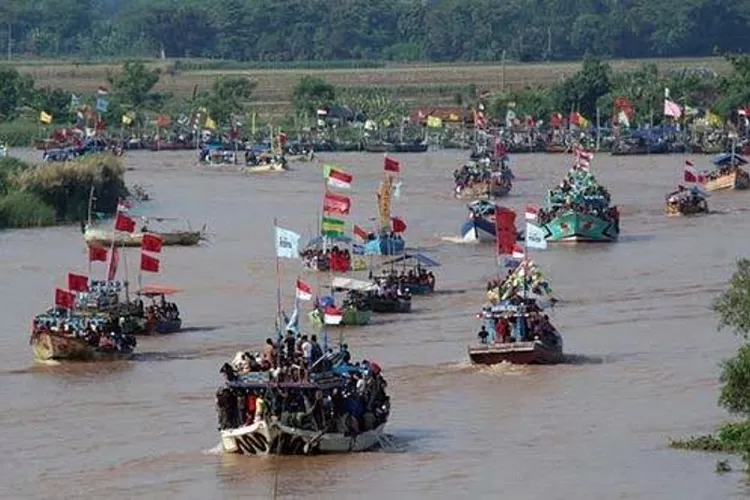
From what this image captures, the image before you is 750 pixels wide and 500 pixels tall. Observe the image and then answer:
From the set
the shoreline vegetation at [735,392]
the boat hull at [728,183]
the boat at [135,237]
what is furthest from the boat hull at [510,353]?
the boat hull at [728,183]

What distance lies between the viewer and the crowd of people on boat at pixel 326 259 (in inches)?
2266

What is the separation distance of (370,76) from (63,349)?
403 feet

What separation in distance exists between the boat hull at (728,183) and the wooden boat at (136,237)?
81.2 feet

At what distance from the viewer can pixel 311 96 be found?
14112 centimetres

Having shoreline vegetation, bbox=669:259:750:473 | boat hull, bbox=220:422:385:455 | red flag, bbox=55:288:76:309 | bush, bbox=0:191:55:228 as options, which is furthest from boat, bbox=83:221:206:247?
shoreline vegetation, bbox=669:259:750:473

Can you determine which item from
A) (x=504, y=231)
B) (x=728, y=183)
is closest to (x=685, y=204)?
(x=728, y=183)

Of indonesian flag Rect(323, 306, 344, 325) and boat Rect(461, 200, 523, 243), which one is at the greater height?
indonesian flag Rect(323, 306, 344, 325)

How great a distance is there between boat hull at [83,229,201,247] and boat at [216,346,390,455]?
30.1m

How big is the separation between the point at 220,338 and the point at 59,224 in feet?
89.1

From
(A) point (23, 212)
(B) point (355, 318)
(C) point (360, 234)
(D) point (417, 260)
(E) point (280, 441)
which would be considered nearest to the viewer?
(E) point (280, 441)

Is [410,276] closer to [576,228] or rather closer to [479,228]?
[479,228]

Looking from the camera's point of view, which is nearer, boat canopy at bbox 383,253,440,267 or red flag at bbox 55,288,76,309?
red flag at bbox 55,288,76,309

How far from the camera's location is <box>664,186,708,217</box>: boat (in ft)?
250

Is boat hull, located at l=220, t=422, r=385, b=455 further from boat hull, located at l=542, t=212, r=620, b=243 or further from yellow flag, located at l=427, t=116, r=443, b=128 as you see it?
yellow flag, located at l=427, t=116, r=443, b=128
